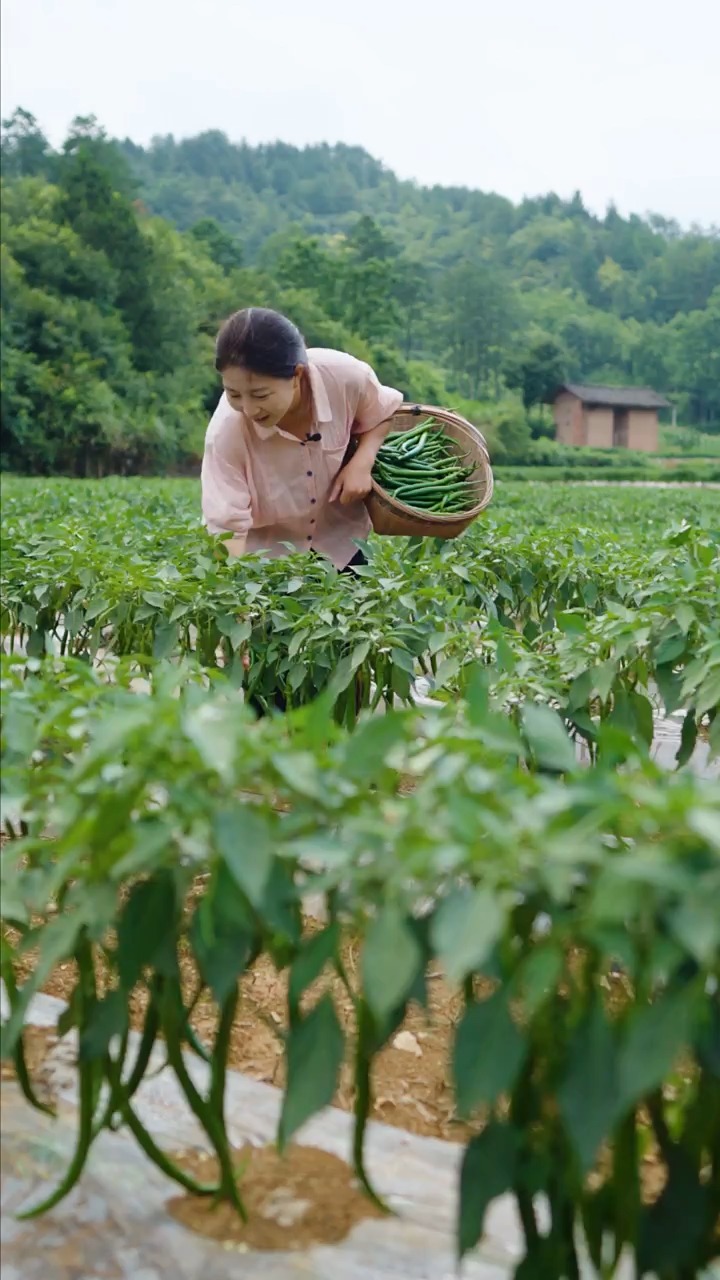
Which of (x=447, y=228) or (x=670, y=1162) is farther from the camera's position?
(x=447, y=228)

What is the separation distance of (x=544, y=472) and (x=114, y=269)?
1553 cm

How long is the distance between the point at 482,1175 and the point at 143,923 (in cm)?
44

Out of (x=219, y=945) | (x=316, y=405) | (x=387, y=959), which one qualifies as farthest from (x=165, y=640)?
(x=387, y=959)

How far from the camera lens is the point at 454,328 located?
2908 inches

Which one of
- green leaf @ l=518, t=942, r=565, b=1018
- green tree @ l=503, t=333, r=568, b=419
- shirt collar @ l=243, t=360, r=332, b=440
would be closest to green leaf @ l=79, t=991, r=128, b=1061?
green leaf @ l=518, t=942, r=565, b=1018

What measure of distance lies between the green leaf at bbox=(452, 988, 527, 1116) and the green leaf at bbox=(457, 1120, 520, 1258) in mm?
143

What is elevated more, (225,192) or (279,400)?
(225,192)

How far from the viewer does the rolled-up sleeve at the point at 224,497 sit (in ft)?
11.6

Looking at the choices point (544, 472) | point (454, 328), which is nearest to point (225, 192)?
point (454, 328)

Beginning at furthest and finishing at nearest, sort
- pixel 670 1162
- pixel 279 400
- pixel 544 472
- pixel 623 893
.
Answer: pixel 544 472 → pixel 279 400 → pixel 670 1162 → pixel 623 893

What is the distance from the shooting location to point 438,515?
3.82m

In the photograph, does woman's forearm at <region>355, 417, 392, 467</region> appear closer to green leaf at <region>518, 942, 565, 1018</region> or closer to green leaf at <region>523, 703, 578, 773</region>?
green leaf at <region>523, 703, 578, 773</region>

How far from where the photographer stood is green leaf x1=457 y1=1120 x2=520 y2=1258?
1200mm

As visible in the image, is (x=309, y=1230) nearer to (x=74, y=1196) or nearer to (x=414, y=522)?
(x=74, y=1196)
